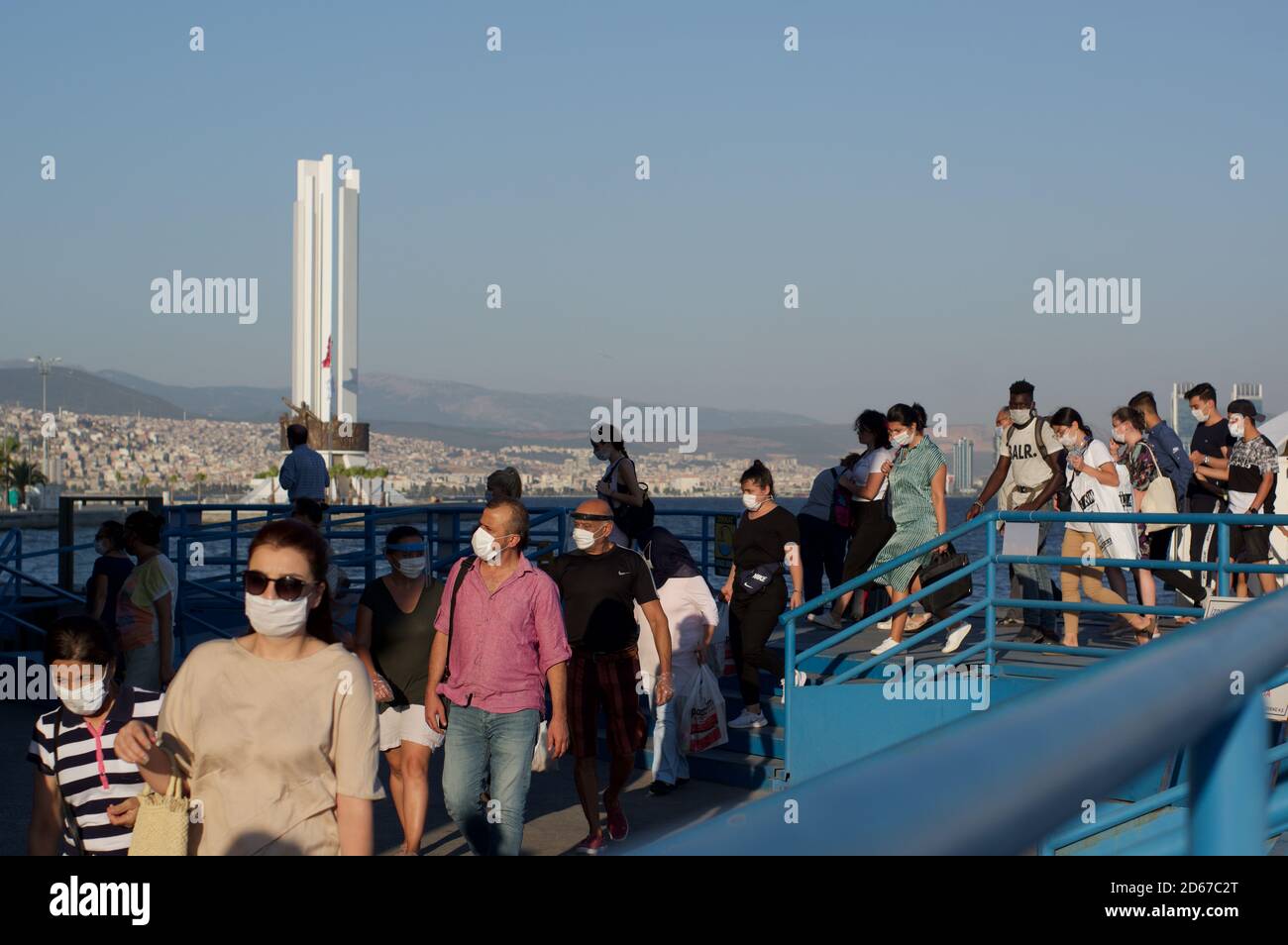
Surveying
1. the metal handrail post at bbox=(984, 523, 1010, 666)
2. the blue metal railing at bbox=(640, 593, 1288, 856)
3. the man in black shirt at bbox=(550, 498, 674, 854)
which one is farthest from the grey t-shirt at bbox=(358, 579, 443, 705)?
the blue metal railing at bbox=(640, 593, 1288, 856)

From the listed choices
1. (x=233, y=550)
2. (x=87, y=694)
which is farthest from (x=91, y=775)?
(x=233, y=550)

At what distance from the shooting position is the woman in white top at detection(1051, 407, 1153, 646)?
10484 mm

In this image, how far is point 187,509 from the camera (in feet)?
48.1

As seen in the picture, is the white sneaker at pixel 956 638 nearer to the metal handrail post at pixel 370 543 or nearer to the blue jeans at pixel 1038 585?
the blue jeans at pixel 1038 585

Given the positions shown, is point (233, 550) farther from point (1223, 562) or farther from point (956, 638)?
point (1223, 562)

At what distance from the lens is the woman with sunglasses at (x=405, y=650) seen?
302 inches

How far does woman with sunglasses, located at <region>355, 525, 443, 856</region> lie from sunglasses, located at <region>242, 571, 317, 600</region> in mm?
3879

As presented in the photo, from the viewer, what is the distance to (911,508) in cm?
1109

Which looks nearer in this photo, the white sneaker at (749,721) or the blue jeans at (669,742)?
the blue jeans at (669,742)

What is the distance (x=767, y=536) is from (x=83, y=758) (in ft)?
20.8

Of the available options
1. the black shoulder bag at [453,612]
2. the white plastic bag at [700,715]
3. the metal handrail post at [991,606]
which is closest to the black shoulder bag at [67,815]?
the black shoulder bag at [453,612]

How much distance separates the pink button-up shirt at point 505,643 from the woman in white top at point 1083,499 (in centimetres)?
481

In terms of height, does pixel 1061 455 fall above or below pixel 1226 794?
above

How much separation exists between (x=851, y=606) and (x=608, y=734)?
5803mm
